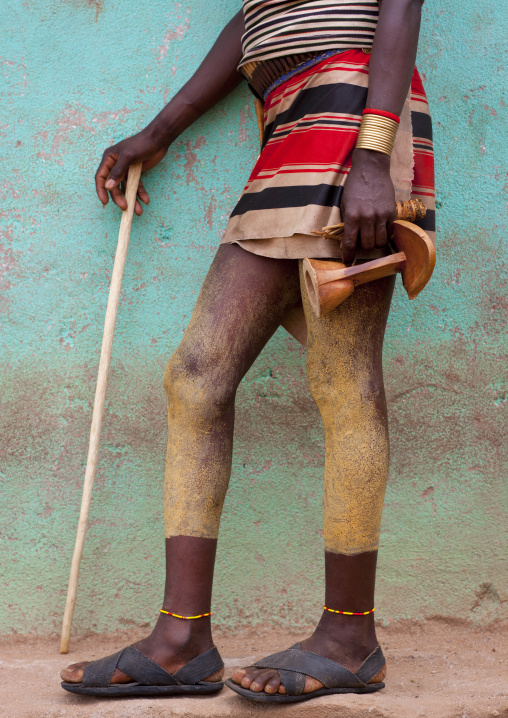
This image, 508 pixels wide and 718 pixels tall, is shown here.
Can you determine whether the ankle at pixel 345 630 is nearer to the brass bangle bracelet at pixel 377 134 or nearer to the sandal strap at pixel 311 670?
the sandal strap at pixel 311 670

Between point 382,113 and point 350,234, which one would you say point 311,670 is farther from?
point 382,113

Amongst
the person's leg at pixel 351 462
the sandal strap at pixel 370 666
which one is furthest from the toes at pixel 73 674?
the sandal strap at pixel 370 666

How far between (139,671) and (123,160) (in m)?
1.38

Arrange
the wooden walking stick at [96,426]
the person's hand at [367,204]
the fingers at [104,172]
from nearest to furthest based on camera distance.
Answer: the person's hand at [367,204] → the wooden walking stick at [96,426] → the fingers at [104,172]

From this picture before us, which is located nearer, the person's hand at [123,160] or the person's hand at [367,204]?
the person's hand at [367,204]

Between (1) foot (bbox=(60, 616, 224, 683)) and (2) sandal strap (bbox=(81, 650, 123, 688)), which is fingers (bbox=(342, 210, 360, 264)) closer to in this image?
(1) foot (bbox=(60, 616, 224, 683))

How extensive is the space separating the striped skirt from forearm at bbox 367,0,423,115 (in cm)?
6

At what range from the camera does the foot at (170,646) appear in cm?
150

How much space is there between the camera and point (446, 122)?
214cm

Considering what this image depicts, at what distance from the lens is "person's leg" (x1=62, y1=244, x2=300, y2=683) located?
1.53 meters

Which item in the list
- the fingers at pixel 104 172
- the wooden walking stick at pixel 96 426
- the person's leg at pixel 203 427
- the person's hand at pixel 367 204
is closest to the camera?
the person's hand at pixel 367 204

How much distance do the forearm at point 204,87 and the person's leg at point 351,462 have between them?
805mm

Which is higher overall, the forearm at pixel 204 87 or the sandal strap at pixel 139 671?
the forearm at pixel 204 87

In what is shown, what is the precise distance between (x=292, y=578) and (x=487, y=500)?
2.15 feet
